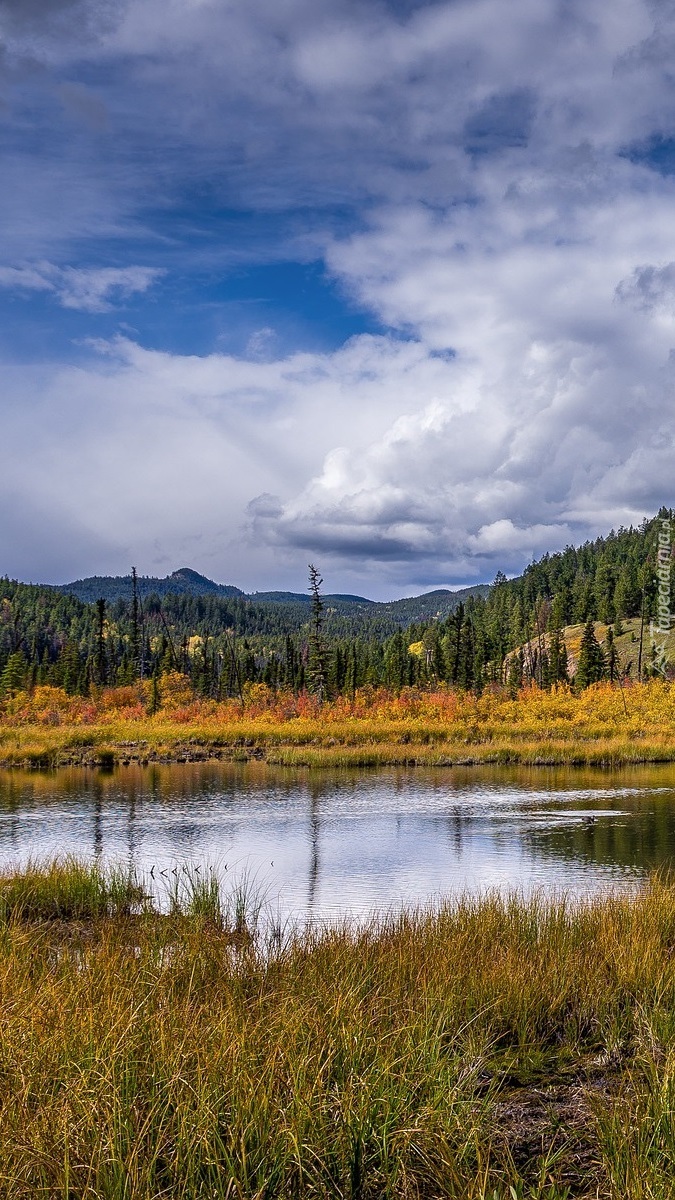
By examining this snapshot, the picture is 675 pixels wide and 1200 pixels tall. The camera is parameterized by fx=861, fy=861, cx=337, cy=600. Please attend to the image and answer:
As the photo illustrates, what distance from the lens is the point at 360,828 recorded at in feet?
82.4

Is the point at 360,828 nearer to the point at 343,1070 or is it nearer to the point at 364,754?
the point at 364,754

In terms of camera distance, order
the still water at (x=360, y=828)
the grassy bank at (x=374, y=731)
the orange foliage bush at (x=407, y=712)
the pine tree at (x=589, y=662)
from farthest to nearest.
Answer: the pine tree at (x=589, y=662) → the orange foliage bush at (x=407, y=712) → the grassy bank at (x=374, y=731) → the still water at (x=360, y=828)

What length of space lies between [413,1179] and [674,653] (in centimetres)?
11436

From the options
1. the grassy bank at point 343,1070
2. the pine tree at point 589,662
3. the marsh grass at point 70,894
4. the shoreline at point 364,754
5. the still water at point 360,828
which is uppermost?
the pine tree at point 589,662

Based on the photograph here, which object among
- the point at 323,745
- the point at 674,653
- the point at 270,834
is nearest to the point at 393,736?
the point at 323,745

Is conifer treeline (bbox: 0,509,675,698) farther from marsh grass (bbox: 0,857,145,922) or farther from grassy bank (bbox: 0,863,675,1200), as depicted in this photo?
grassy bank (bbox: 0,863,675,1200)

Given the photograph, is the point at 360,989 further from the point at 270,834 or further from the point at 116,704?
the point at 116,704

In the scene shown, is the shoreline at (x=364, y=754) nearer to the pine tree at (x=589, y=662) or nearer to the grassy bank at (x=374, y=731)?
the grassy bank at (x=374, y=731)

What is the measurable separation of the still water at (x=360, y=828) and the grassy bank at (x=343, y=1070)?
6.51 meters

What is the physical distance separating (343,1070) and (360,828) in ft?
66.9

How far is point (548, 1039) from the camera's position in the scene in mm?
7105

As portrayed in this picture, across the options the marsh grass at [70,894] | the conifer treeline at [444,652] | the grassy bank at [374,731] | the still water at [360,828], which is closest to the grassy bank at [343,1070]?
the marsh grass at [70,894]

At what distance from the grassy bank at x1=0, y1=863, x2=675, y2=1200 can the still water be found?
6507 millimetres

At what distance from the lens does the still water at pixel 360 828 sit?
1756 centimetres
